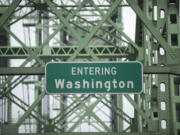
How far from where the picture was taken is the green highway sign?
952 centimetres

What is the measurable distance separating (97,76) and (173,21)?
2.14 meters

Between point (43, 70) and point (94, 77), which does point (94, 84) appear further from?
point (43, 70)

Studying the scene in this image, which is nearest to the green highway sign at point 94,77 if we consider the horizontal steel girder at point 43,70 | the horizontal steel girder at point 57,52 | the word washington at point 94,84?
the word washington at point 94,84

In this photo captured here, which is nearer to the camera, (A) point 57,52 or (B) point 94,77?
(B) point 94,77

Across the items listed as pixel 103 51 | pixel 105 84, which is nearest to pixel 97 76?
pixel 105 84

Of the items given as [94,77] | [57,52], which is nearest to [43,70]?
[94,77]

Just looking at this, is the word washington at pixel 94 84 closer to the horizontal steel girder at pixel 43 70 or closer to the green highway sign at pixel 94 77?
the green highway sign at pixel 94 77

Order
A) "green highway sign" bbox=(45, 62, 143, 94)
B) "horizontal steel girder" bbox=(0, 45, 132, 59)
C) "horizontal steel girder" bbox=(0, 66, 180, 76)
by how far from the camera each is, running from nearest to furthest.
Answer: "horizontal steel girder" bbox=(0, 66, 180, 76) < "green highway sign" bbox=(45, 62, 143, 94) < "horizontal steel girder" bbox=(0, 45, 132, 59)

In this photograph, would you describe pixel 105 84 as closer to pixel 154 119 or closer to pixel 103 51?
pixel 154 119

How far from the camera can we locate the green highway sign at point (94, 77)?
9.52 m

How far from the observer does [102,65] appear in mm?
9562

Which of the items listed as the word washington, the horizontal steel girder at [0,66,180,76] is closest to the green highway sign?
the word washington

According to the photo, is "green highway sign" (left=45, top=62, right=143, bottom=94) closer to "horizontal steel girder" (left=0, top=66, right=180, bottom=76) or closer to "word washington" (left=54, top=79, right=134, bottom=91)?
"word washington" (left=54, top=79, right=134, bottom=91)

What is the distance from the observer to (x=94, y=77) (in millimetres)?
9555
